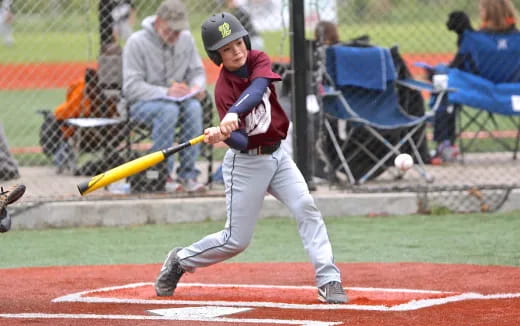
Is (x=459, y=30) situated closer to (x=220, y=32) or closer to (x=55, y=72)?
(x=220, y=32)

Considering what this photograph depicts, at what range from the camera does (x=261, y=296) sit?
6562 mm

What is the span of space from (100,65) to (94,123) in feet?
1.95

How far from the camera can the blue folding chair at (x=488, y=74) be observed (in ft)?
38.2

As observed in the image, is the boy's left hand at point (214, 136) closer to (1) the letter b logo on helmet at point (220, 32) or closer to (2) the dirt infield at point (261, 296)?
(1) the letter b logo on helmet at point (220, 32)

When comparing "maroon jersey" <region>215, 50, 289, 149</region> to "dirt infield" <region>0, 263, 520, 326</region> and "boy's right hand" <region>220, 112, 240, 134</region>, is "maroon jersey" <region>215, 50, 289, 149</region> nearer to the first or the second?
"boy's right hand" <region>220, 112, 240, 134</region>

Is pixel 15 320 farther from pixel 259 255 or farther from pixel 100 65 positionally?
pixel 100 65

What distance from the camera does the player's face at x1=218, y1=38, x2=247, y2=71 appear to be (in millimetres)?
6203

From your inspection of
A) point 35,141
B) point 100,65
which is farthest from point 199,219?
point 35,141

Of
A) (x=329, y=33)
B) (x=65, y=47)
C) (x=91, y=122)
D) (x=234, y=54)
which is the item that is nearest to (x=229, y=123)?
(x=234, y=54)

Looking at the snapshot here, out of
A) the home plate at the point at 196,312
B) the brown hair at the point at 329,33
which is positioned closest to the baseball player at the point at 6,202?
the home plate at the point at 196,312

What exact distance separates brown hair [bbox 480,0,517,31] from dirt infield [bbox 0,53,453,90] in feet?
34.2

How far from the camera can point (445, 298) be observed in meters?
6.23

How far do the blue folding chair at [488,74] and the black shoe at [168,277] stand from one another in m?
5.55

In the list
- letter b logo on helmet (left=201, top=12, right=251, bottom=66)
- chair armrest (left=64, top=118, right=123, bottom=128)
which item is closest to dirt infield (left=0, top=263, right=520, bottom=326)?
letter b logo on helmet (left=201, top=12, right=251, bottom=66)
